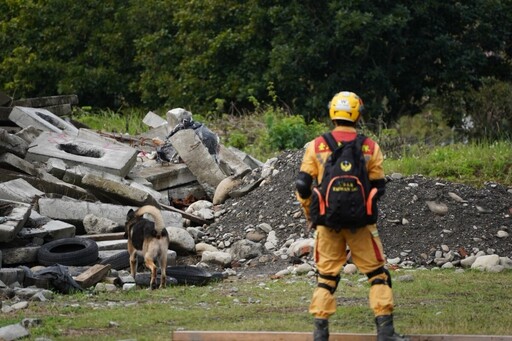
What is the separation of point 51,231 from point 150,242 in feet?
6.98

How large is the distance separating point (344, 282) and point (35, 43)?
1127 inches

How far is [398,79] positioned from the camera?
3509 cm

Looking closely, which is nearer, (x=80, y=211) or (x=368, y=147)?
(x=368, y=147)

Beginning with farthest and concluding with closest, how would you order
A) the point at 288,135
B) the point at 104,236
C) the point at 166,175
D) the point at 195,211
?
the point at 288,135, the point at 166,175, the point at 195,211, the point at 104,236

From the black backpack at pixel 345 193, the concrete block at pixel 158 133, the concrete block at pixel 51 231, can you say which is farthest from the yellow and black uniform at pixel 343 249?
the concrete block at pixel 158 133

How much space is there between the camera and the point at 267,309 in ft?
39.8

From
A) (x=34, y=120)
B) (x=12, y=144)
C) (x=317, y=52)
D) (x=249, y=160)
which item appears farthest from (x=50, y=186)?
(x=317, y=52)

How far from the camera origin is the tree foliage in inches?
1292

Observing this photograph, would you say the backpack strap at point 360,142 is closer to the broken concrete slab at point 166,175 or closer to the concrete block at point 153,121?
the broken concrete slab at point 166,175

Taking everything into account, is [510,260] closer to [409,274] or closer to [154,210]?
[409,274]

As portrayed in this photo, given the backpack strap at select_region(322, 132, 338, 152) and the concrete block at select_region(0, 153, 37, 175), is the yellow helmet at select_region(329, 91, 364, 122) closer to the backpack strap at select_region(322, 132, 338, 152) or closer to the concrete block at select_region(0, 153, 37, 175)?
the backpack strap at select_region(322, 132, 338, 152)

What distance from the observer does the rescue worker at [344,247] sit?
955 centimetres

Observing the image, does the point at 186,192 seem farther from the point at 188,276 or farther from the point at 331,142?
the point at 331,142

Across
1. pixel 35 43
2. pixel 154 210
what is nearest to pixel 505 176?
pixel 154 210
